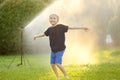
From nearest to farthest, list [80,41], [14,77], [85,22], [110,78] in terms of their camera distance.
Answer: [110,78] → [14,77] → [80,41] → [85,22]

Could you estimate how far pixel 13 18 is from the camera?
2181 centimetres

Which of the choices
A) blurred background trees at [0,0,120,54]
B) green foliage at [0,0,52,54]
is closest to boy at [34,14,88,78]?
blurred background trees at [0,0,120,54]

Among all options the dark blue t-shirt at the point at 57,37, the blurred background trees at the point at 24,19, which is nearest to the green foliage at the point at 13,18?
the blurred background trees at the point at 24,19

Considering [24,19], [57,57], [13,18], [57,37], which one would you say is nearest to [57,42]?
[57,37]

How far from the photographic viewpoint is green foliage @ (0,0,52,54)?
2159 centimetres

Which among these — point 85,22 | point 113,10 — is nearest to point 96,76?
point 85,22

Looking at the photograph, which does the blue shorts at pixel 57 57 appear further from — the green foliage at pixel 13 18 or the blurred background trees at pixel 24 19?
the green foliage at pixel 13 18

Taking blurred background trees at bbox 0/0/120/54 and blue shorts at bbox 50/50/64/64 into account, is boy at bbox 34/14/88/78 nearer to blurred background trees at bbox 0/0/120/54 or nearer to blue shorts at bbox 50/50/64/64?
blue shorts at bbox 50/50/64/64

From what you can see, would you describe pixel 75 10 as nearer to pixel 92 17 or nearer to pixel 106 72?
pixel 92 17

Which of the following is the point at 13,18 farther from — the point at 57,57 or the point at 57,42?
the point at 57,57

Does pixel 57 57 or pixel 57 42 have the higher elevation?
pixel 57 42

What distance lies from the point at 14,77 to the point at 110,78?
229 cm

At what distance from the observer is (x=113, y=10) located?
23484mm

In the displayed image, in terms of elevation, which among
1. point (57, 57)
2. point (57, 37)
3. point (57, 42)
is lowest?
point (57, 57)
